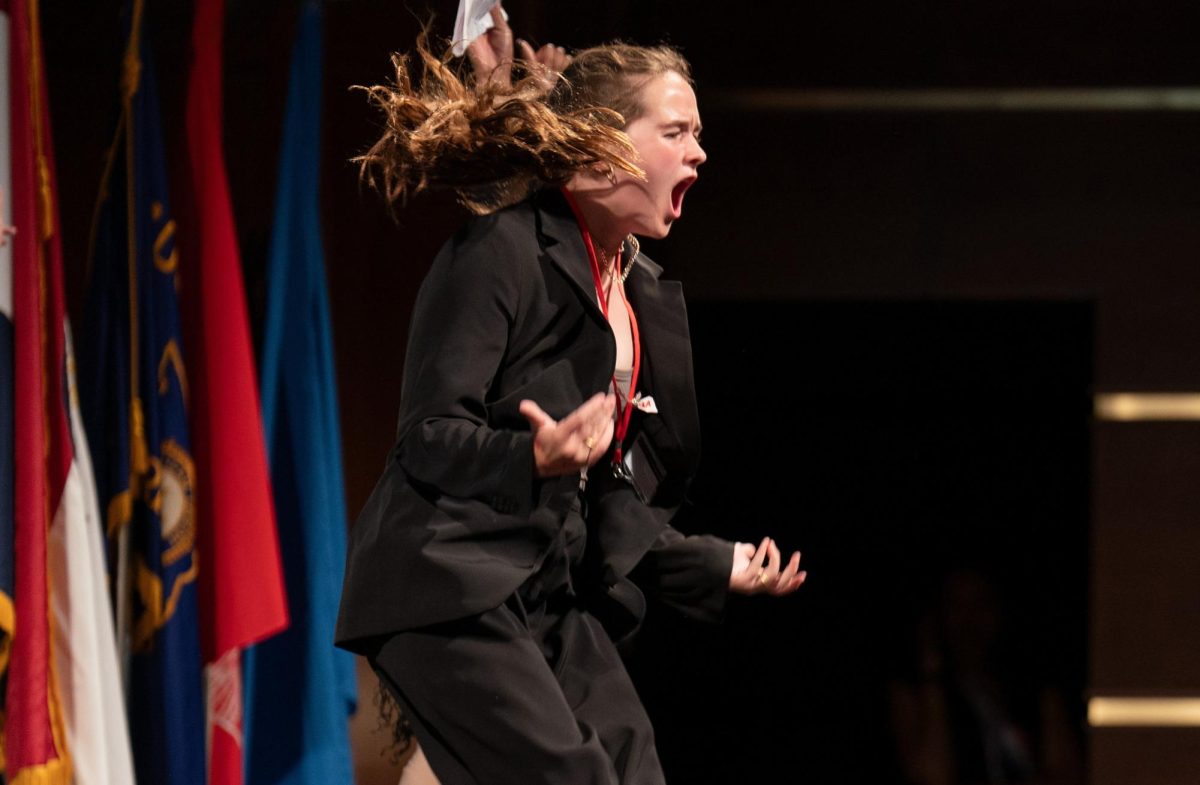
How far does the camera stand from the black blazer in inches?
59.9

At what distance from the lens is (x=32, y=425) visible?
217 centimetres

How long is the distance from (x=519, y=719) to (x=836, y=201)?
153 cm

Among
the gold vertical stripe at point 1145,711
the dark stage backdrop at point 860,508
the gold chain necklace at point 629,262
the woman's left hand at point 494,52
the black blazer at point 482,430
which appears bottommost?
the gold vertical stripe at point 1145,711

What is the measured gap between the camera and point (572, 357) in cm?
163

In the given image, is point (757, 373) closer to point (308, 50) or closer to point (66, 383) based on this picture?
point (308, 50)

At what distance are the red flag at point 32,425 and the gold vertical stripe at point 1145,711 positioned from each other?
1.84 metres

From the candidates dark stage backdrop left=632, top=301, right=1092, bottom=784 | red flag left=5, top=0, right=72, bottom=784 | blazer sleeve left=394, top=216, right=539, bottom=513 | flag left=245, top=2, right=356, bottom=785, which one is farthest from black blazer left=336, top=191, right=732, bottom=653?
dark stage backdrop left=632, top=301, right=1092, bottom=784

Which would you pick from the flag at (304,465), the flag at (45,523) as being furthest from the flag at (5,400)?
the flag at (304,465)

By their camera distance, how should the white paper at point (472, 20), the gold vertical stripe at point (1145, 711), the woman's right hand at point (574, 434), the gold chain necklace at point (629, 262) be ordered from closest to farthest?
the woman's right hand at point (574, 434), the gold chain necklace at point (629, 262), the white paper at point (472, 20), the gold vertical stripe at point (1145, 711)

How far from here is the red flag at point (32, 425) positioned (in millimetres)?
2135

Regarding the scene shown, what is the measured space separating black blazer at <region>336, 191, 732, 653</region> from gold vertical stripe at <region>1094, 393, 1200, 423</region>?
145 centimetres

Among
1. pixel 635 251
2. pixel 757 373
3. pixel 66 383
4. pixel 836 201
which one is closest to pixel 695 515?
pixel 757 373

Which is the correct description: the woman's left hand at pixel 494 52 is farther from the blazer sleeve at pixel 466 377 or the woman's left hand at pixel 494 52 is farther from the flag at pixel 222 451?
the flag at pixel 222 451

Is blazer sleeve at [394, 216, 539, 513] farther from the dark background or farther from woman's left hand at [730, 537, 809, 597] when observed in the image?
the dark background
